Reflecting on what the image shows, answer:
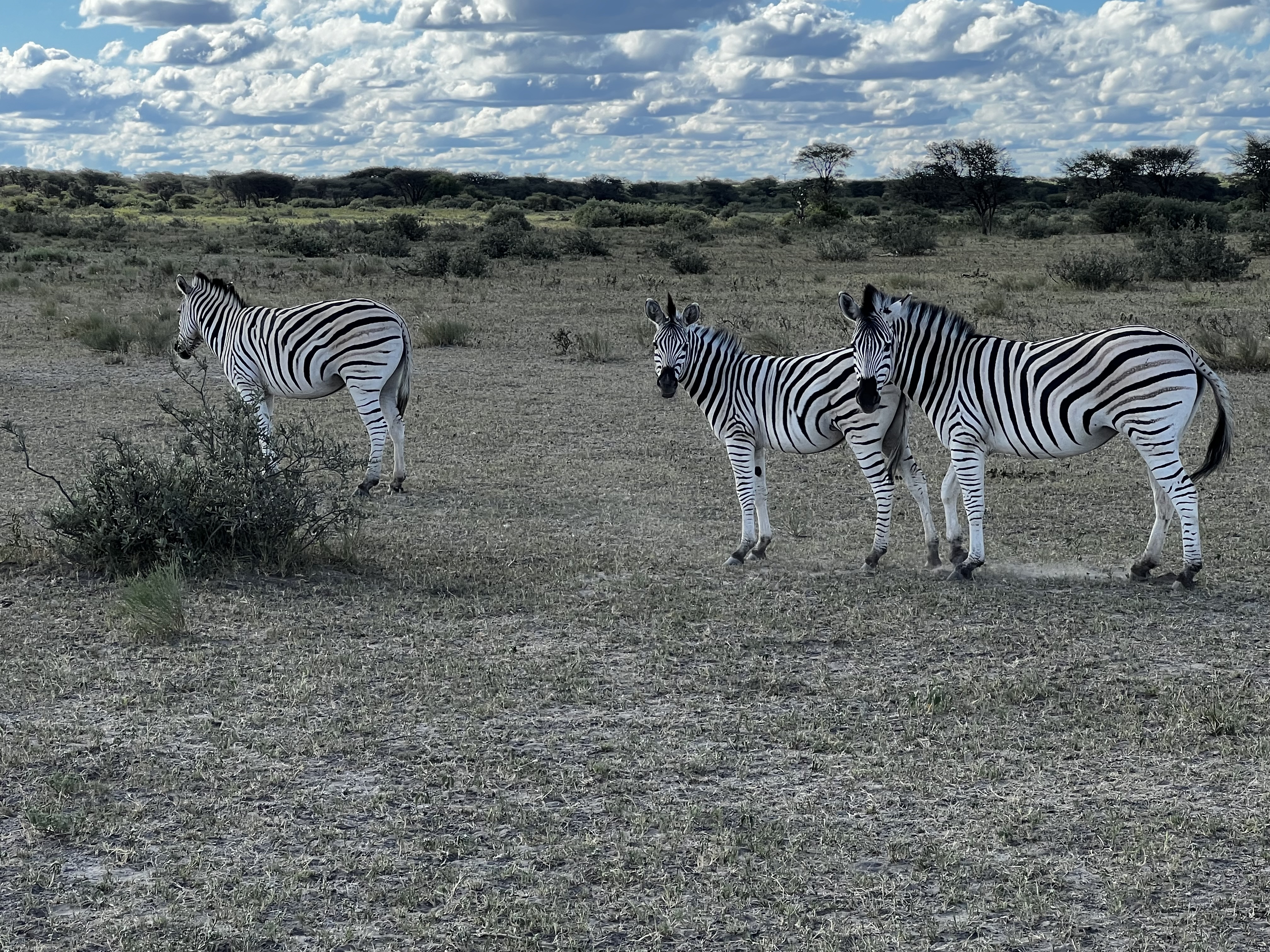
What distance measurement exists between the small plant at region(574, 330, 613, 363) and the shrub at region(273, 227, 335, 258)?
18683mm

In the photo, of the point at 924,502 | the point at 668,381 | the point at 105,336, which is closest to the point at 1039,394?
the point at 924,502

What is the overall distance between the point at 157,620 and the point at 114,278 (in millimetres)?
23250

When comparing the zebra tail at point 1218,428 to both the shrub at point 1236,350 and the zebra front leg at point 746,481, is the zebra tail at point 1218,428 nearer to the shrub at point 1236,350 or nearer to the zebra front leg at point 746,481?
the zebra front leg at point 746,481

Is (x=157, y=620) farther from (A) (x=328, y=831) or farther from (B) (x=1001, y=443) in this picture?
(B) (x=1001, y=443)

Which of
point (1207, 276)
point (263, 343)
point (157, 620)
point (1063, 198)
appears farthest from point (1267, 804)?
point (1063, 198)

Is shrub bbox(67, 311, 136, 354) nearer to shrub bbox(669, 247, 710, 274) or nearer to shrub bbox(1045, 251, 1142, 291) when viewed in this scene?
shrub bbox(669, 247, 710, 274)

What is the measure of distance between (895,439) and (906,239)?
97.6 ft

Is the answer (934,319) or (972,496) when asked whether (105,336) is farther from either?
(972,496)

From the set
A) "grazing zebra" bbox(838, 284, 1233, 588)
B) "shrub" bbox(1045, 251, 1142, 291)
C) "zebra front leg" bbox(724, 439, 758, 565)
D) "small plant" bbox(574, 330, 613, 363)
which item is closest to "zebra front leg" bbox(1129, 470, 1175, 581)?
"grazing zebra" bbox(838, 284, 1233, 588)

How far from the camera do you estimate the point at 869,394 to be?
7789mm

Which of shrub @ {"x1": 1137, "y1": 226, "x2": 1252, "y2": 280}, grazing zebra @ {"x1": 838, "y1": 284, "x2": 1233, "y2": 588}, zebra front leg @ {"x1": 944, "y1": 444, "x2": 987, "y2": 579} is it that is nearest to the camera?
grazing zebra @ {"x1": 838, "y1": 284, "x2": 1233, "y2": 588}

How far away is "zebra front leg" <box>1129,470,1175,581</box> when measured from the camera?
7707 millimetres

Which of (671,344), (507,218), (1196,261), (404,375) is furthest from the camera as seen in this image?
(507,218)

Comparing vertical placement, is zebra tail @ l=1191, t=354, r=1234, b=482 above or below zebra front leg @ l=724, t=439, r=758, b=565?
above
